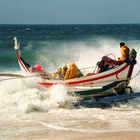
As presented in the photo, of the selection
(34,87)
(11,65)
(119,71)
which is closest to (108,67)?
(119,71)

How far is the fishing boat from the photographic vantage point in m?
14.1

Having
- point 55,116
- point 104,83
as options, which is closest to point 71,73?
point 104,83

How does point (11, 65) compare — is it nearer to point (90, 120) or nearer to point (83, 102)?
point (83, 102)

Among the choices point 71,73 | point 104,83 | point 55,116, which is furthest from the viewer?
point 71,73

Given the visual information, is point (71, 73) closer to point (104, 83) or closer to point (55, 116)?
point (104, 83)

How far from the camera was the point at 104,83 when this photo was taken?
14281mm

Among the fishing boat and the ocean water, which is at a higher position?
the fishing boat

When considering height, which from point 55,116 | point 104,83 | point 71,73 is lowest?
point 55,116

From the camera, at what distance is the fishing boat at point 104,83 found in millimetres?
14133

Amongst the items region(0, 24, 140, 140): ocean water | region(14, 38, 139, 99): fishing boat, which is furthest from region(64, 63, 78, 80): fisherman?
region(0, 24, 140, 140): ocean water

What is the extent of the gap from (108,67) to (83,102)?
4.67ft

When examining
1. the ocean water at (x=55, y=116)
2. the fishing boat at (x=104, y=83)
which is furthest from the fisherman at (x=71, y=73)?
the ocean water at (x=55, y=116)

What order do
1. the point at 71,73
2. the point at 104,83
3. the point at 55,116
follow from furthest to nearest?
the point at 71,73 < the point at 104,83 < the point at 55,116

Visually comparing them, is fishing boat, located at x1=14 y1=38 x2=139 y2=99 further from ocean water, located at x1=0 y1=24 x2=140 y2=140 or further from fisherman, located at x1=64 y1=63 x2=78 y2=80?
ocean water, located at x1=0 y1=24 x2=140 y2=140
